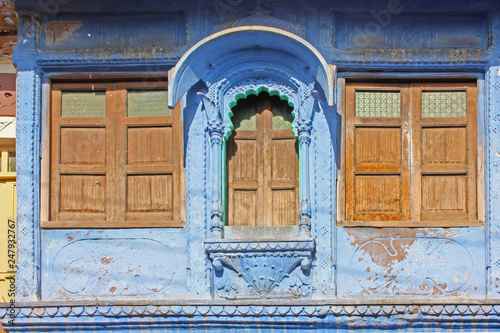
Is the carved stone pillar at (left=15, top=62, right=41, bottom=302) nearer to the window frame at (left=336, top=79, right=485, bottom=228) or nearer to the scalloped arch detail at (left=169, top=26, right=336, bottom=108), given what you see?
the scalloped arch detail at (left=169, top=26, right=336, bottom=108)

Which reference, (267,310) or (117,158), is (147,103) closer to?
(117,158)

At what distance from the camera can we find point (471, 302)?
18.2ft

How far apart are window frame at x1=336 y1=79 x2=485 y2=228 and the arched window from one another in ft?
1.52

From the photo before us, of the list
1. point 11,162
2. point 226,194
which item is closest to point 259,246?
point 226,194

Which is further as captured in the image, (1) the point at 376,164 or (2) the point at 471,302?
(1) the point at 376,164

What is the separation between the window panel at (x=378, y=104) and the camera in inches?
237

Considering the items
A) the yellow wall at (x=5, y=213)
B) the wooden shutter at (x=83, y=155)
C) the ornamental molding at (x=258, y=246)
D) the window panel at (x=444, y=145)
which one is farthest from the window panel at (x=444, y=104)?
the yellow wall at (x=5, y=213)

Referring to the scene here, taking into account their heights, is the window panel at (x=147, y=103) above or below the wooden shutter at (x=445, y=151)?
above

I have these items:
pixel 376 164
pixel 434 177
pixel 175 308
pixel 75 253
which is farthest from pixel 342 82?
pixel 75 253

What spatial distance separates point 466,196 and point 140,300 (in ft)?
10.7

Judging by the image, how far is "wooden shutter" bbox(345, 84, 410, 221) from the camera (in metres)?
5.91

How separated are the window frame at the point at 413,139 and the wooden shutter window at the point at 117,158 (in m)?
1.59

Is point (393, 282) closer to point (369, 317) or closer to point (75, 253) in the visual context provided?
point (369, 317)

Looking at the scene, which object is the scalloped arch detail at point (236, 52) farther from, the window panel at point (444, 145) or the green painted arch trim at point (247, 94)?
the window panel at point (444, 145)
